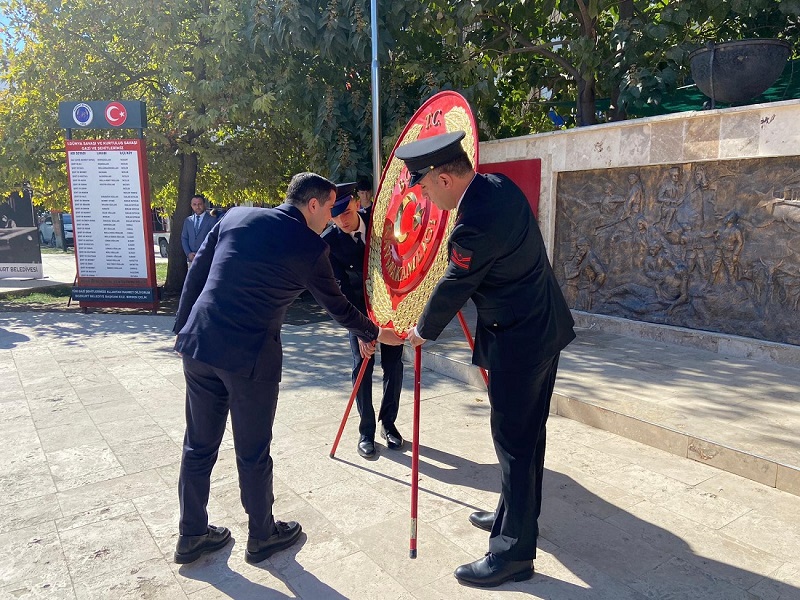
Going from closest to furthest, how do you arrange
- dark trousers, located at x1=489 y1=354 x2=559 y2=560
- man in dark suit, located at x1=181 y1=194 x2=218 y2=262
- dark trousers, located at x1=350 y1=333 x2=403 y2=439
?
dark trousers, located at x1=489 y1=354 x2=559 y2=560
dark trousers, located at x1=350 y1=333 x2=403 y2=439
man in dark suit, located at x1=181 y1=194 x2=218 y2=262

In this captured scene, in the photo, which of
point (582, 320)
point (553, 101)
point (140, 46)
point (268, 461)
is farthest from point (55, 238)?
point (268, 461)

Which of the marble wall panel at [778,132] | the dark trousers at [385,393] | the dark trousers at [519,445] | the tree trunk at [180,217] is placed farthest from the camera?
the tree trunk at [180,217]

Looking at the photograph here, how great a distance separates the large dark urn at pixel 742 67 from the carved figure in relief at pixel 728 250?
1.20 meters

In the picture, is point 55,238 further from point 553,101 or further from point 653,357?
point 653,357

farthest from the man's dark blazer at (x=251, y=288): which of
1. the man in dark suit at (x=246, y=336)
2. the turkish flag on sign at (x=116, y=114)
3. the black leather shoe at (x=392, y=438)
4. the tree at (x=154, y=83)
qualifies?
the turkish flag on sign at (x=116, y=114)

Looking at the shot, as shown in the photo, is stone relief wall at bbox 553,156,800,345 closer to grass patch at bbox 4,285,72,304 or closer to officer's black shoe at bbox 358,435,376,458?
officer's black shoe at bbox 358,435,376,458

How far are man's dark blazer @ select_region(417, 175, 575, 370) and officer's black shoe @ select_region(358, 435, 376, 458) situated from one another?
1.69 metres

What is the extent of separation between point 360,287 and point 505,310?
1724 millimetres

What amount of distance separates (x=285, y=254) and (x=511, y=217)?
1.02m

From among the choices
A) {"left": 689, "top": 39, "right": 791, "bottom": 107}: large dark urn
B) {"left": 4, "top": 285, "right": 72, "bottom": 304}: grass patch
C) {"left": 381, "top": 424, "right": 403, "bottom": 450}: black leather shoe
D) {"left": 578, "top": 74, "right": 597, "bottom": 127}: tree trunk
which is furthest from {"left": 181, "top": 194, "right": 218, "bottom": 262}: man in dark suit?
{"left": 689, "top": 39, "right": 791, "bottom": 107}: large dark urn

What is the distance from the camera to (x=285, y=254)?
8.70 feet

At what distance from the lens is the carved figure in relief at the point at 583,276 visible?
711 centimetres

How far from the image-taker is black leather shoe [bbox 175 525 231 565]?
2.78m

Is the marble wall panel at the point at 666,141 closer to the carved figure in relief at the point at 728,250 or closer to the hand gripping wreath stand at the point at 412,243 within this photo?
the carved figure in relief at the point at 728,250
